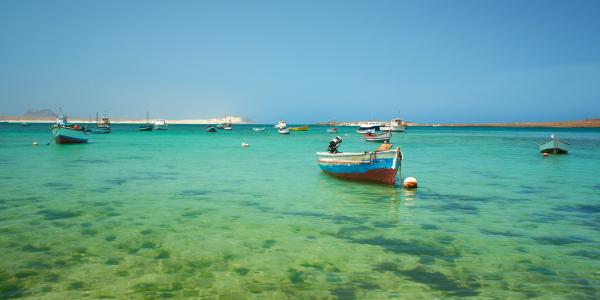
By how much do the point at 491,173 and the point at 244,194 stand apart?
15.7m

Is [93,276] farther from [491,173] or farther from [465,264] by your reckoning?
[491,173]

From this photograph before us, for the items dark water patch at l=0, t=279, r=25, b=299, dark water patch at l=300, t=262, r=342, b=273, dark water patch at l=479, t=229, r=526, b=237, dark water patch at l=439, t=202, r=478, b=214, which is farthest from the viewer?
dark water patch at l=439, t=202, r=478, b=214

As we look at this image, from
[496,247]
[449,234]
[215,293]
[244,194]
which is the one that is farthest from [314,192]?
[215,293]

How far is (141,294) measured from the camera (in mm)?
6348

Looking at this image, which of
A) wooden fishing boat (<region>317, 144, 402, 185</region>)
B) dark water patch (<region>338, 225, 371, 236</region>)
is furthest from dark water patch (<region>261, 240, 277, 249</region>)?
wooden fishing boat (<region>317, 144, 402, 185</region>)

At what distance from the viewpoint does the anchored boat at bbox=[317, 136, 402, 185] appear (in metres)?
17.3

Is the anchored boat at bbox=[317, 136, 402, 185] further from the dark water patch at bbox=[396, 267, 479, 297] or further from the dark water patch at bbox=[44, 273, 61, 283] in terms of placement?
the dark water patch at bbox=[44, 273, 61, 283]

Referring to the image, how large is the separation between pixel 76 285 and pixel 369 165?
1336cm

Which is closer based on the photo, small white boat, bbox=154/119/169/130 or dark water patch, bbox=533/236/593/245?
dark water patch, bbox=533/236/593/245

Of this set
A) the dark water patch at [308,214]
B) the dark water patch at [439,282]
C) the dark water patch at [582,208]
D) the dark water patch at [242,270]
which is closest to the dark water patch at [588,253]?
the dark water patch at [439,282]

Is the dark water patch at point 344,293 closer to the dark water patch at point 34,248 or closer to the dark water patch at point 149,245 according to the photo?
the dark water patch at point 149,245

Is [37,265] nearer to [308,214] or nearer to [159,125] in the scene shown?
[308,214]

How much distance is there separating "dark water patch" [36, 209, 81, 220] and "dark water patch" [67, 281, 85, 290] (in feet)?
18.3

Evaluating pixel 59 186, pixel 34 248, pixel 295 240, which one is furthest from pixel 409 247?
pixel 59 186
